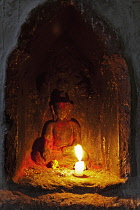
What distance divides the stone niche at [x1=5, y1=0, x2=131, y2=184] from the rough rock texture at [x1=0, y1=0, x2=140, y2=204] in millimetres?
37

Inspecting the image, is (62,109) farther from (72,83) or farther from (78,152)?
(78,152)

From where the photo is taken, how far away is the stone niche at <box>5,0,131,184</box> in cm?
145

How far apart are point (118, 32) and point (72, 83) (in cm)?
68

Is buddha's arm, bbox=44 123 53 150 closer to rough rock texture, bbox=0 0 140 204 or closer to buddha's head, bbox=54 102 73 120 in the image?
buddha's head, bbox=54 102 73 120

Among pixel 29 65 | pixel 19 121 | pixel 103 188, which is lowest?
pixel 103 188

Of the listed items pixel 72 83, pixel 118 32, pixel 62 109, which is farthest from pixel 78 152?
pixel 118 32

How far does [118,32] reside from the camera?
4.73ft

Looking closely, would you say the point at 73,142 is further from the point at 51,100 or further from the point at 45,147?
the point at 51,100

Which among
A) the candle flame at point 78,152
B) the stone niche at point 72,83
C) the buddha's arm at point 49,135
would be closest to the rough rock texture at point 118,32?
the stone niche at point 72,83

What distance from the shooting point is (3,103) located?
57.6 inches

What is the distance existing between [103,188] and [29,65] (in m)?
0.97

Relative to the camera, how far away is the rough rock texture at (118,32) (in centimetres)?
145

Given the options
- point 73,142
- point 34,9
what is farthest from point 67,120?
point 34,9

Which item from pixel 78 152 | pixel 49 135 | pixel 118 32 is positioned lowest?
pixel 78 152
